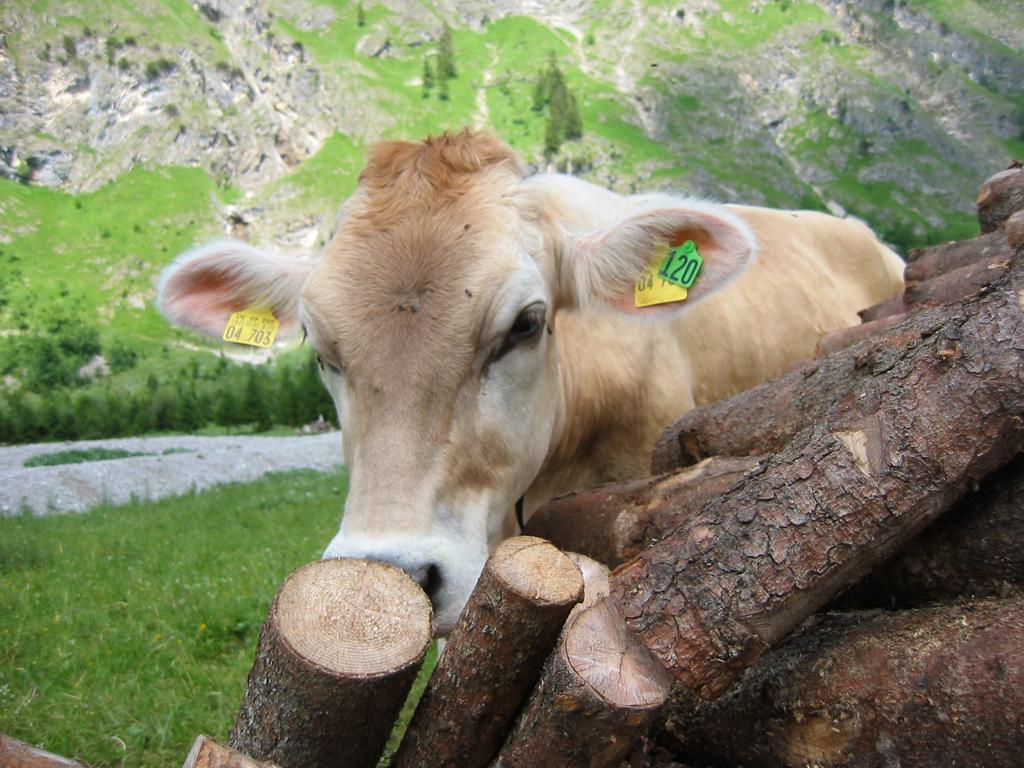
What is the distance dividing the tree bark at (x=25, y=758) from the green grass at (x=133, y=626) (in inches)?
78.1

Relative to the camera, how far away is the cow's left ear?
3797mm

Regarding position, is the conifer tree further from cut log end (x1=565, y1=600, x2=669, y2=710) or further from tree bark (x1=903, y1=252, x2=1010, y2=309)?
cut log end (x1=565, y1=600, x2=669, y2=710)

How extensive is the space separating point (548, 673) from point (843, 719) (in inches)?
25.5

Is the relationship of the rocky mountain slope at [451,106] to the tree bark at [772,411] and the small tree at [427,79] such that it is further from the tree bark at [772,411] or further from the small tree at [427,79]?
the tree bark at [772,411]

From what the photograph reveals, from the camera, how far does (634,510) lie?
296 cm

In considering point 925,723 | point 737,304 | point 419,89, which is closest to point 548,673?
point 925,723

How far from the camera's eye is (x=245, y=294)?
13.9 ft

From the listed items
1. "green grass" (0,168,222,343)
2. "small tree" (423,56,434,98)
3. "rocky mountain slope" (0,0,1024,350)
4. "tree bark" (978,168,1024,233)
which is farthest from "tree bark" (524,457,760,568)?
"small tree" (423,56,434,98)

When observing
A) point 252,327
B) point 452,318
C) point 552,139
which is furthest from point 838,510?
point 552,139

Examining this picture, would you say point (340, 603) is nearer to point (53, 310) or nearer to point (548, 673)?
point (548, 673)

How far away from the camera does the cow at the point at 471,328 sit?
287 cm

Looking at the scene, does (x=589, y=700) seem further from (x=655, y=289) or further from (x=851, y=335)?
(x=851, y=335)

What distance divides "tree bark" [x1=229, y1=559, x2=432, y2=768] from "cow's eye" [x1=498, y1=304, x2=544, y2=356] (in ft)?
4.94

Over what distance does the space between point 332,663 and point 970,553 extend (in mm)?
1521
